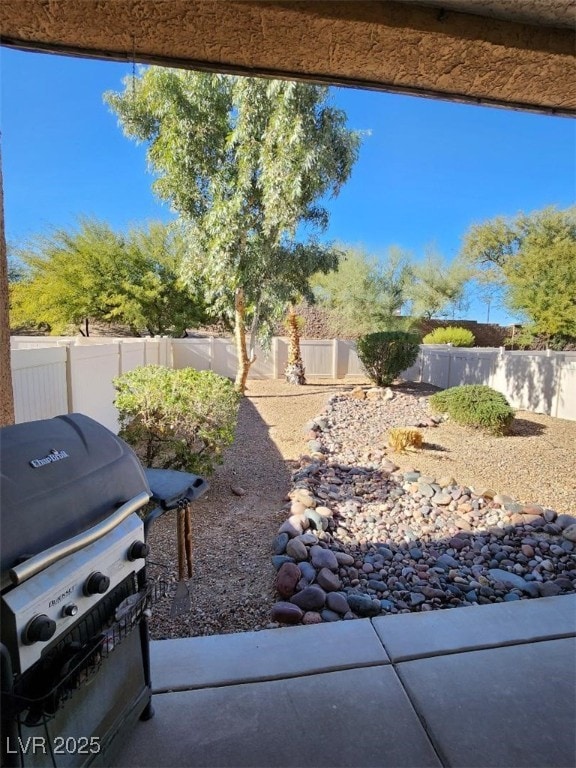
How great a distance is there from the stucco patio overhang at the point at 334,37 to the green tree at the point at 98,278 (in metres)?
12.6

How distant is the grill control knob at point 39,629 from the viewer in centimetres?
90

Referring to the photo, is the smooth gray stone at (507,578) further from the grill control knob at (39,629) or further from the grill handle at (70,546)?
the grill control knob at (39,629)

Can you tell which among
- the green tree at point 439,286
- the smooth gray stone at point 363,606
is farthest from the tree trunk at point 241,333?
the green tree at point 439,286

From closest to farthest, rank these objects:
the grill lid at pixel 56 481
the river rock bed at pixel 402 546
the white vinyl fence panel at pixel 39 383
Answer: the grill lid at pixel 56 481 < the river rock bed at pixel 402 546 < the white vinyl fence panel at pixel 39 383

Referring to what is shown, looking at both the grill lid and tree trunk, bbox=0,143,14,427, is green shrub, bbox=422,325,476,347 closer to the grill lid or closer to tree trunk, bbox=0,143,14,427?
tree trunk, bbox=0,143,14,427

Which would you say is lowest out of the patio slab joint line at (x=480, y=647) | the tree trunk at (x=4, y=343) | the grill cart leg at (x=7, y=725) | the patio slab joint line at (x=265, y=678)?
the patio slab joint line at (x=265, y=678)

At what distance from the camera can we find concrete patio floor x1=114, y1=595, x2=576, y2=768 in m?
1.52

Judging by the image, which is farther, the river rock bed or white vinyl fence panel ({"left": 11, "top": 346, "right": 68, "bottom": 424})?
white vinyl fence panel ({"left": 11, "top": 346, "right": 68, "bottom": 424})

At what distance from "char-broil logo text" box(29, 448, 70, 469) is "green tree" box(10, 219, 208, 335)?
525 inches

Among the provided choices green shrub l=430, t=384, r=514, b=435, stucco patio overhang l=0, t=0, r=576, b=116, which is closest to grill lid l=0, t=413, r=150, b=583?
stucco patio overhang l=0, t=0, r=576, b=116

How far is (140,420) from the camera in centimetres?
427

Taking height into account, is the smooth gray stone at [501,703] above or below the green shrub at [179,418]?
below

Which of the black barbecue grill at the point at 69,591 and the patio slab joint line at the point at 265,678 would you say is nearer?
the black barbecue grill at the point at 69,591

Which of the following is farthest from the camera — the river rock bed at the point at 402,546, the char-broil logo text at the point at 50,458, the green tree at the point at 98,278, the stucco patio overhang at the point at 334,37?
the green tree at the point at 98,278
